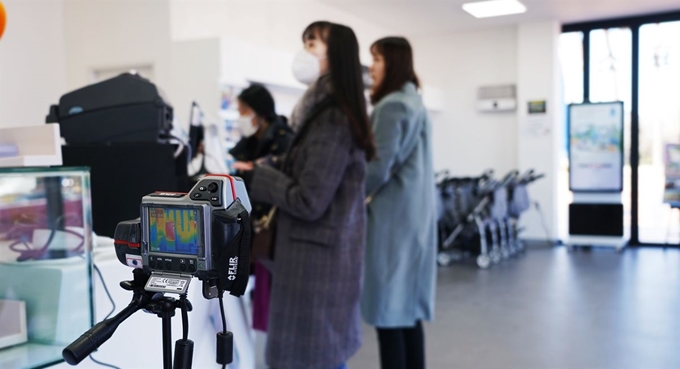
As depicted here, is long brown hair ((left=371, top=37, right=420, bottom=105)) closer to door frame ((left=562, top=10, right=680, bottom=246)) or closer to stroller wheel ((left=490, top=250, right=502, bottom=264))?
stroller wheel ((left=490, top=250, right=502, bottom=264))

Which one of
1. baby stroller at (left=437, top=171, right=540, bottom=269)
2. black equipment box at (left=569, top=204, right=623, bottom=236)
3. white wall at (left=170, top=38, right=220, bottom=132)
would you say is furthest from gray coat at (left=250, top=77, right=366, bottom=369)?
black equipment box at (left=569, top=204, right=623, bottom=236)

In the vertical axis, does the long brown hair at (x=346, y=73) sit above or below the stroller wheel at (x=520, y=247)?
above

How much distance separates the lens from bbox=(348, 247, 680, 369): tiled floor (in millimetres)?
3307

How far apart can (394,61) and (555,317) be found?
2.72 m

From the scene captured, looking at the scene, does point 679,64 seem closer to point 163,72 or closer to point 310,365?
point 163,72

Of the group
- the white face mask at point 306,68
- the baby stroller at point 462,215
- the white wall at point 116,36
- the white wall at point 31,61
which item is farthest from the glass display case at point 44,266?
the baby stroller at point 462,215

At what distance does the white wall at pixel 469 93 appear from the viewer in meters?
8.21

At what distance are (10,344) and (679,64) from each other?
8.17m

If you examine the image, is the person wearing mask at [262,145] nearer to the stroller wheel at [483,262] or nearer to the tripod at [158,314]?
the tripod at [158,314]

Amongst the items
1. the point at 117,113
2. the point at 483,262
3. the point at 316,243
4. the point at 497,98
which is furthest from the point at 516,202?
the point at 117,113

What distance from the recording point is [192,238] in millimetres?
683

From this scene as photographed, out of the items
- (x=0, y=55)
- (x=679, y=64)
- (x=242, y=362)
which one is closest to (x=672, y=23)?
(x=679, y=64)

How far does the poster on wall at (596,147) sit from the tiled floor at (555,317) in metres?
1.33

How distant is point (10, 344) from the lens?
0.97 m
